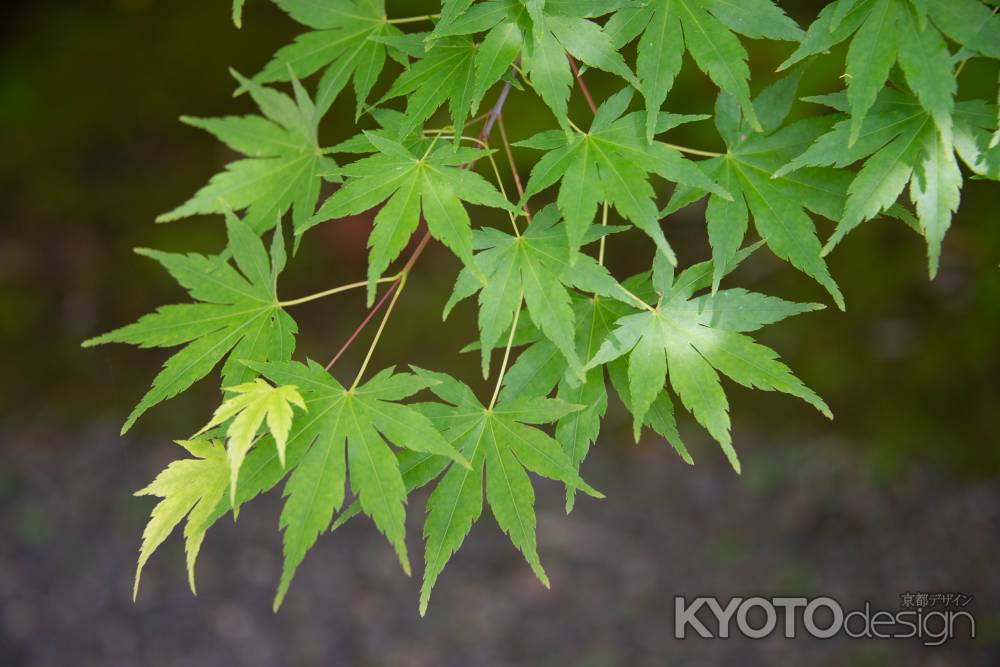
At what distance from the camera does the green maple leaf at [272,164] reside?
4.15 ft

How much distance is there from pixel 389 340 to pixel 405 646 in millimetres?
1104

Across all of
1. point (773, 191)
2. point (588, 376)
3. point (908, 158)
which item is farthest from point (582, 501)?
point (908, 158)

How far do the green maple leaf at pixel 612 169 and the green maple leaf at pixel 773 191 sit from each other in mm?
80

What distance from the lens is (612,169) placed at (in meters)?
1.01

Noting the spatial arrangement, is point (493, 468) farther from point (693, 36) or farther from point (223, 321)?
point (693, 36)

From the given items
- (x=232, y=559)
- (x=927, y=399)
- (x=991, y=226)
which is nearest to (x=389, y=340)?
(x=232, y=559)

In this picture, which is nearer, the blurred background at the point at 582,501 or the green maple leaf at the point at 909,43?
the green maple leaf at the point at 909,43

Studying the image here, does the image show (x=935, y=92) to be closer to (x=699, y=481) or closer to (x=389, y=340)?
(x=699, y=481)

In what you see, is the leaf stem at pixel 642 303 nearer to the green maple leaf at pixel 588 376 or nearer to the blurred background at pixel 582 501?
the green maple leaf at pixel 588 376

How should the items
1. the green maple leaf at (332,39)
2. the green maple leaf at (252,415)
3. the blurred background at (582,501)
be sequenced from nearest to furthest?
the green maple leaf at (252,415)
the green maple leaf at (332,39)
the blurred background at (582,501)

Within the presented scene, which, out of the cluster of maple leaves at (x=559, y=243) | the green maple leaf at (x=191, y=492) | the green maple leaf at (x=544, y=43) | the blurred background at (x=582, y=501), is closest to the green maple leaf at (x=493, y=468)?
the cluster of maple leaves at (x=559, y=243)

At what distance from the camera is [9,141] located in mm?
3621

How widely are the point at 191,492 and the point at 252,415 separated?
6.5 inches

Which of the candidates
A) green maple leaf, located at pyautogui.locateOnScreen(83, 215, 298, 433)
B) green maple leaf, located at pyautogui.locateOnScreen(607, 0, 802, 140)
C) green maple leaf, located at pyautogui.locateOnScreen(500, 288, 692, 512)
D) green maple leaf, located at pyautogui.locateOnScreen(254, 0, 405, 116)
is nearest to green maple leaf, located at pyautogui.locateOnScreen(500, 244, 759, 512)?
green maple leaf, located at pyautogui.locateOnScreen(500, 288, 692, 512)
